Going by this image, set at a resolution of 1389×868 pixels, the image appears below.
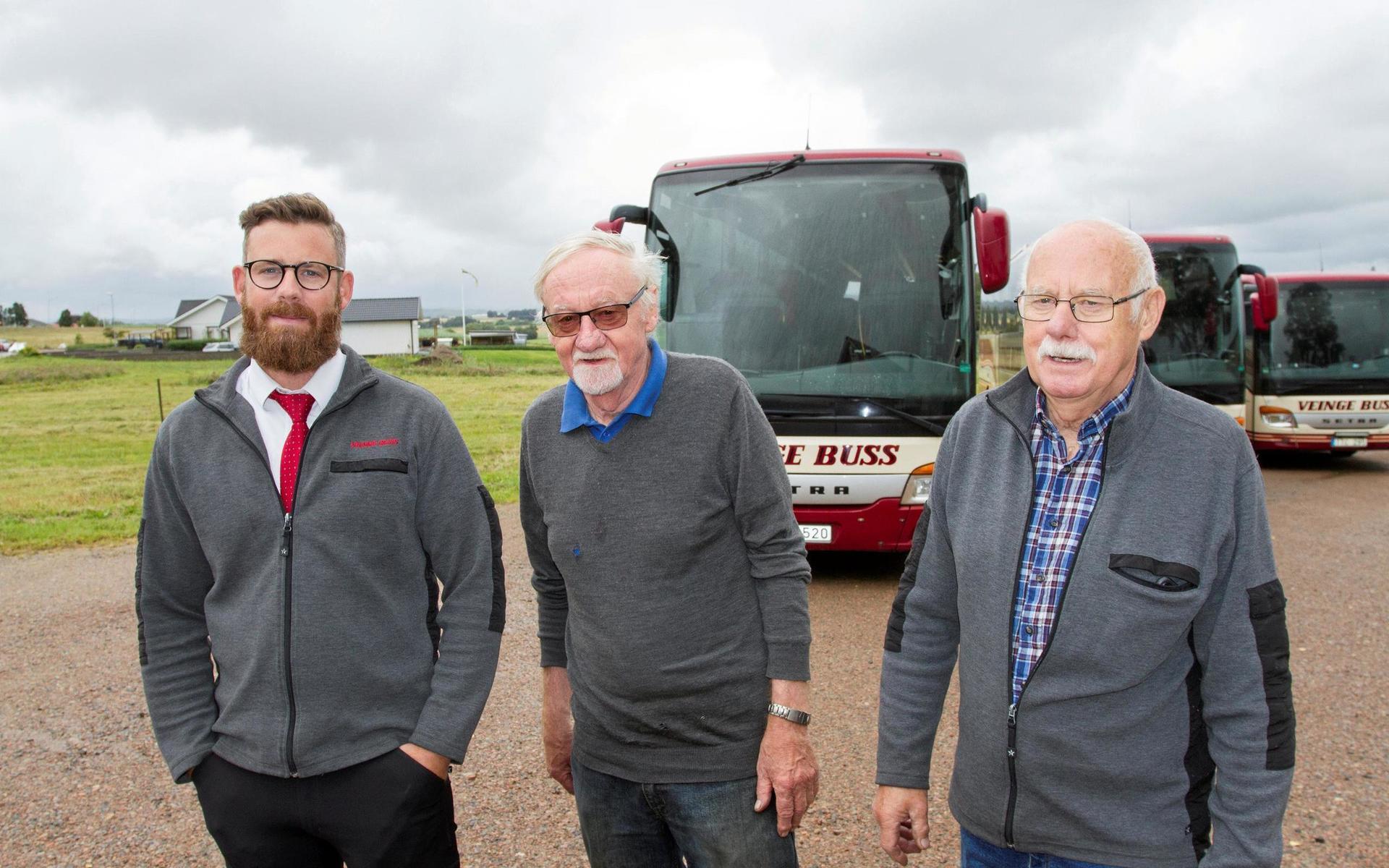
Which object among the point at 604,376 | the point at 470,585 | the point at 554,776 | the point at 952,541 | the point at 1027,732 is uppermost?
the point at 604,376

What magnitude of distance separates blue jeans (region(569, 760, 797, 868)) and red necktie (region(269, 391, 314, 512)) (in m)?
0.95

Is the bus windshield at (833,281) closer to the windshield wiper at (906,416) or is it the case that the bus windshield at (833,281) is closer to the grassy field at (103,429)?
the windshield wiper at (906,416)

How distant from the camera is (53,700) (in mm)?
5027

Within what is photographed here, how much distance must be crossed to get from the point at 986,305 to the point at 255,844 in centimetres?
666

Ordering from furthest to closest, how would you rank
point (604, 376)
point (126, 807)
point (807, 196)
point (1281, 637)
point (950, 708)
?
point (807, 196)
point (950, 708)
point (126, 807)
point (604, 376)
point (1281, 637)

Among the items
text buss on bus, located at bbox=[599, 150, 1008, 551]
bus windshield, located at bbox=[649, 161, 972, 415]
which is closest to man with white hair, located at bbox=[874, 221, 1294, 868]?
text buss on bus, located at bbox=[599, 150, 1008, 551]

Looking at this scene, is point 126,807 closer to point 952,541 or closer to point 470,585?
point 470,585

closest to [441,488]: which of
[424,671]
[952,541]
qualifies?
[424,671]

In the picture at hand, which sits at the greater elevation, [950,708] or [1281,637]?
[1281,637]

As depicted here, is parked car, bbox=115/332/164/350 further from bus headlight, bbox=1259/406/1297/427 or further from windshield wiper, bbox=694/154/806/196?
windshield wiper, bbox=694/154/806/196

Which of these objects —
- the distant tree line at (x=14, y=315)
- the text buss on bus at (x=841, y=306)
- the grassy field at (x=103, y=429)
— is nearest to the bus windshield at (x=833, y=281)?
the text buss on bus at (x=841, y=306)

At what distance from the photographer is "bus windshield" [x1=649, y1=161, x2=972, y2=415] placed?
6.32 metres

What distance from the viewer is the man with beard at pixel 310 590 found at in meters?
2.11

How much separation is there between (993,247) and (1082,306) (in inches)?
169
